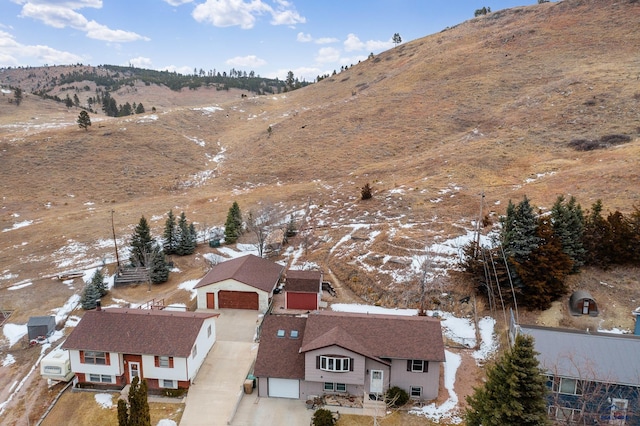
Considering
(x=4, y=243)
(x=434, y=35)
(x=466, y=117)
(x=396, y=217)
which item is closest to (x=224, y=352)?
(x=396, y=217)

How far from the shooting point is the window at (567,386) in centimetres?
2062

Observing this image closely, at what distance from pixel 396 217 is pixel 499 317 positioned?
17716 millimetres

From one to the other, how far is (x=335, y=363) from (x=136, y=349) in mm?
11487

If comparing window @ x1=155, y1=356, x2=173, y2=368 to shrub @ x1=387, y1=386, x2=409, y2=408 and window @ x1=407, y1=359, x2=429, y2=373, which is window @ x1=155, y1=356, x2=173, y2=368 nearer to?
shrub @ x1=387, y1=386, x2=409, y2=408

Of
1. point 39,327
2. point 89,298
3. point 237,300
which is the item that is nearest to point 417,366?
point 237,300

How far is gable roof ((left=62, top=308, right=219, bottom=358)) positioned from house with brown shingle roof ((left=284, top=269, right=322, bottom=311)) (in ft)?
25.8

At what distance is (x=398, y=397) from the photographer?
901 inches

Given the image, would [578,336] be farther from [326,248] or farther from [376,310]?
[326,248]

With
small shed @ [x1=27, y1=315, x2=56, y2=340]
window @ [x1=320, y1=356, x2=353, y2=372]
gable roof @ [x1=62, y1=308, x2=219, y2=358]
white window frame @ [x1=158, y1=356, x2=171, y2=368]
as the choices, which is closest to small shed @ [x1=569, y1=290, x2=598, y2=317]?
window @ [x1=320, y1=356, x2=353, y2=372]

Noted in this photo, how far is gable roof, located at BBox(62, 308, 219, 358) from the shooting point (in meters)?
24.6

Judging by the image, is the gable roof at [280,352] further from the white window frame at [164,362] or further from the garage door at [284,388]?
the white window frame at [164,362]

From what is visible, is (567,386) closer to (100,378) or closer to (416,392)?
(416,392)

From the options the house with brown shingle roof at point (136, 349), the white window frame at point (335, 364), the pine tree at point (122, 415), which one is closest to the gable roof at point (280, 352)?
the white window frame at point (335, 364)

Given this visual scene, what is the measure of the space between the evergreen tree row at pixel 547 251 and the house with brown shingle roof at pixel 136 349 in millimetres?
20292
